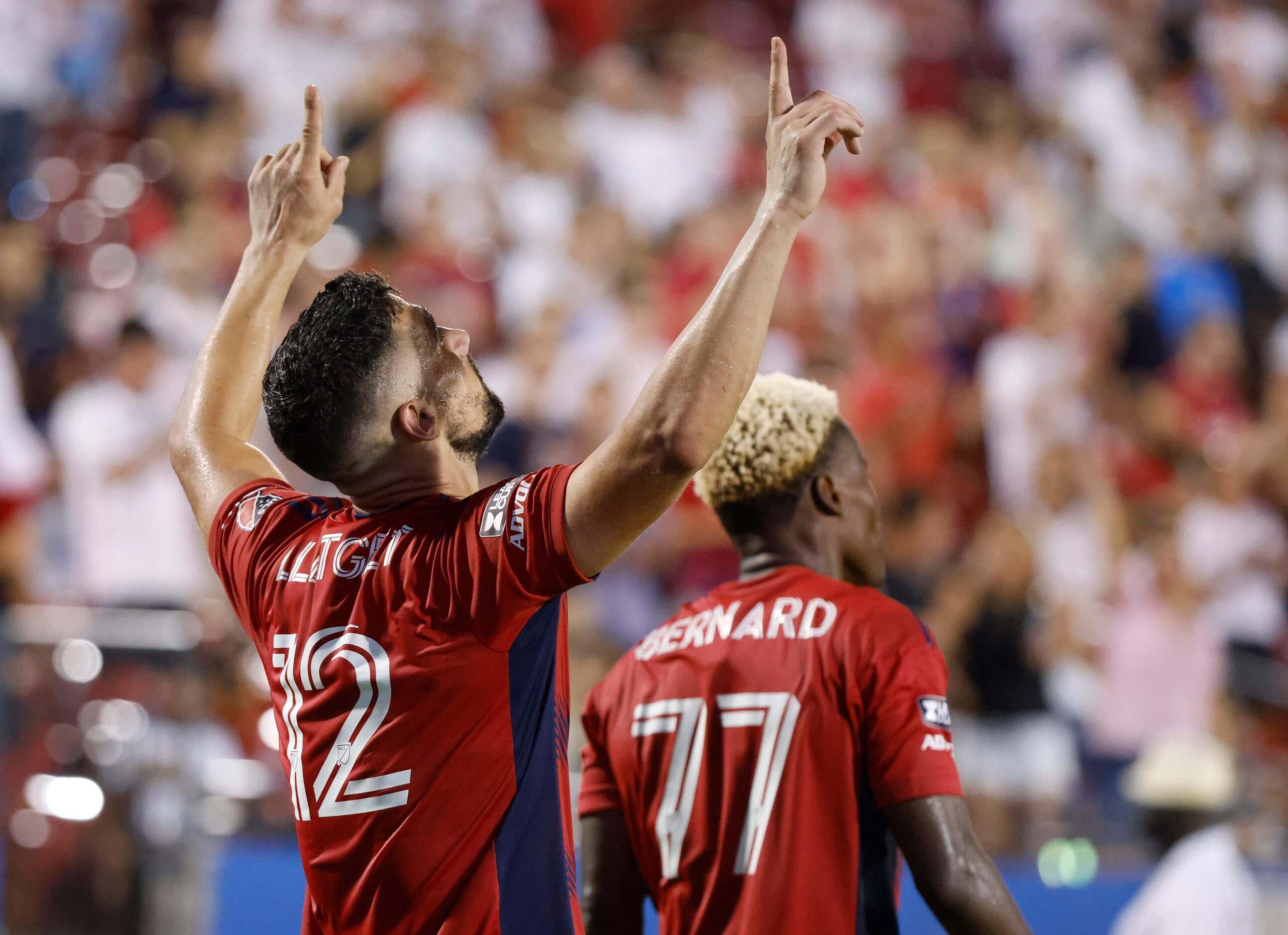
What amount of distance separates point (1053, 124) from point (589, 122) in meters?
4.21

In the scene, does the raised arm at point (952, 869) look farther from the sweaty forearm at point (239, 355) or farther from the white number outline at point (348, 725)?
the sweaty forearm at point (239, 355)

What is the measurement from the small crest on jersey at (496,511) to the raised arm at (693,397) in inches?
5.2

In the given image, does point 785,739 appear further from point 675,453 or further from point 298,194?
point 298,194

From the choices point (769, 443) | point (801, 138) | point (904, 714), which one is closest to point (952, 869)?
point (904, 714)

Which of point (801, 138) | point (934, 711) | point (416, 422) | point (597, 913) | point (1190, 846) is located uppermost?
point (801, 138)

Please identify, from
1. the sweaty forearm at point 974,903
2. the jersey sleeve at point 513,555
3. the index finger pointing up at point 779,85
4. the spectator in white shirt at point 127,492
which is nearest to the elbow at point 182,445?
the jersey sleeve at point 513,555

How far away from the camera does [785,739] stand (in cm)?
285

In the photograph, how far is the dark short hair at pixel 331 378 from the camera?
8.32ft

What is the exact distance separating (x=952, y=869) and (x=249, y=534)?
1430mm

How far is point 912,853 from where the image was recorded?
105 inches

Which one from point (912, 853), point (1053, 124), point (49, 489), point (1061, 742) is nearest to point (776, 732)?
point (912, 853)

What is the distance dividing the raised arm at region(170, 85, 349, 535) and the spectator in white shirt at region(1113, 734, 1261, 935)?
13.4ft

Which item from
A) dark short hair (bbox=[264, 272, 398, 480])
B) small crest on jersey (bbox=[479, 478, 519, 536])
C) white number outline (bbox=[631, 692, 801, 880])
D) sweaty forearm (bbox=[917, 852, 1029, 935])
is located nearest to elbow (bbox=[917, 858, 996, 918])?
sweaty forearm (bbox=[917, 852, 1029, 935])

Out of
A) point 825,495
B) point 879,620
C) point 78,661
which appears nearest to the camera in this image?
point 879,620
